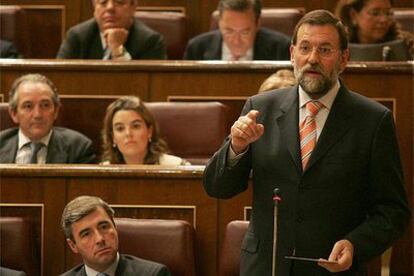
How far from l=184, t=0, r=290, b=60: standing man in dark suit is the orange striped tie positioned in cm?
114

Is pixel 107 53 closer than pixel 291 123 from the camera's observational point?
No

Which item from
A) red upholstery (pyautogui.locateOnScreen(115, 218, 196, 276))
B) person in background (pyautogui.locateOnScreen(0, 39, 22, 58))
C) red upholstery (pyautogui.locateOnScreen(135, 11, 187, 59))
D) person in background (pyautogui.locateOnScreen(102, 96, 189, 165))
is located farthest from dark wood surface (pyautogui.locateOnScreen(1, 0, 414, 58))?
red upholstery (pyautogui.locateOnScreen(115, 218, 196, 276))

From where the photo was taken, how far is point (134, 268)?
153 cm

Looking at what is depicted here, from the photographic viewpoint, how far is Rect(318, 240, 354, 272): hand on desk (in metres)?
1.10

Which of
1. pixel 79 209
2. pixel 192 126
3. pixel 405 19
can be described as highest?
pixel 405 19

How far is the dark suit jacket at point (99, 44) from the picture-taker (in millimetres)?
2387

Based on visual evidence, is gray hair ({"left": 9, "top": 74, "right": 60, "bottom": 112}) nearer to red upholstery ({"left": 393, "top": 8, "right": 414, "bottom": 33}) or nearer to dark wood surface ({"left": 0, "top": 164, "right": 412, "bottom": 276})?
dark wood surface ({"left": 0, "top": 164, "right": 412, "bottom": 276})

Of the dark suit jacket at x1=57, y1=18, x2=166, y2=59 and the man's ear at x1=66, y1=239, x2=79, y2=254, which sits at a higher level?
the dark suit jacket at x1=57, y1=18, x2=166, y2=59

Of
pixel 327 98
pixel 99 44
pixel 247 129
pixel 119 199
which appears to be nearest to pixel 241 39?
pixel 99 44

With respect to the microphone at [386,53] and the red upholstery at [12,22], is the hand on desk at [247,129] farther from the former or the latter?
the red upholstery at [12,22]

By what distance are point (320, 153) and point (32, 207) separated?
68 cm

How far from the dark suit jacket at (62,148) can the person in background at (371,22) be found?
0.69m

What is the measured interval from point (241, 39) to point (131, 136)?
47cm

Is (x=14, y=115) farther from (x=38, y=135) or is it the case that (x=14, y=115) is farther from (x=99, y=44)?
(x=99, y=44)
